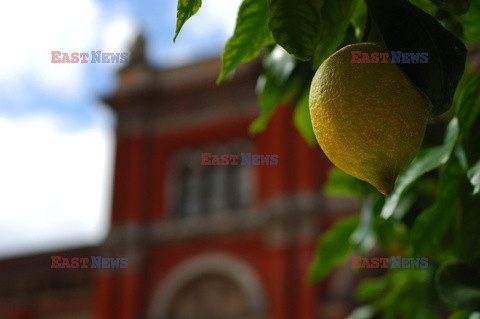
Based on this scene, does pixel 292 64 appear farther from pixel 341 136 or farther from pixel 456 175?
pixel 341 136

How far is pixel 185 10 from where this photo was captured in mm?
662

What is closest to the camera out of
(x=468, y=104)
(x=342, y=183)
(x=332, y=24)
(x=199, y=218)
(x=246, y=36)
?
(x=332, y=24)

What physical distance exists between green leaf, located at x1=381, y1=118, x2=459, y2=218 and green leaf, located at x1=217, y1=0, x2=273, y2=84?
272mm

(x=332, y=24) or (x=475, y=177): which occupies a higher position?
(x=332, y=24)

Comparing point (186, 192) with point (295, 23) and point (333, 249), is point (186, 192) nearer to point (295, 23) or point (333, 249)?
point (333, 249)

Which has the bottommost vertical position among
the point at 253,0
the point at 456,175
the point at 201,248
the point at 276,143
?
the point at 201,248

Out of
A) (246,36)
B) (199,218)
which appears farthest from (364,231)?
(199,218)

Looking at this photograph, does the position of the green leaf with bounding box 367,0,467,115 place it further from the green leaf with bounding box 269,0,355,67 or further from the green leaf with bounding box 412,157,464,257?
the green leaf with bounding box 412,157,464,257

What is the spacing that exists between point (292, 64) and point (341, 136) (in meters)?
0.56

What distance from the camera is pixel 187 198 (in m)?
12.4

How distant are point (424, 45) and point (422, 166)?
1.24 ft

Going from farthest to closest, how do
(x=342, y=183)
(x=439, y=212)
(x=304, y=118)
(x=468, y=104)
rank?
(x=342, y=183)
(x=304, y=118)
(x=439, y=212)
(x=468, y=104)

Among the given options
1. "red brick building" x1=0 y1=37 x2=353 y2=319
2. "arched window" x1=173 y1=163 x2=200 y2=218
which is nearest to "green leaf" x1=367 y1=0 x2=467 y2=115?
"red brick building" x1=0 y1=37 x2=353 y2=319

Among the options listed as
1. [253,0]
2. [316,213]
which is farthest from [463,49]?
[316,213]
